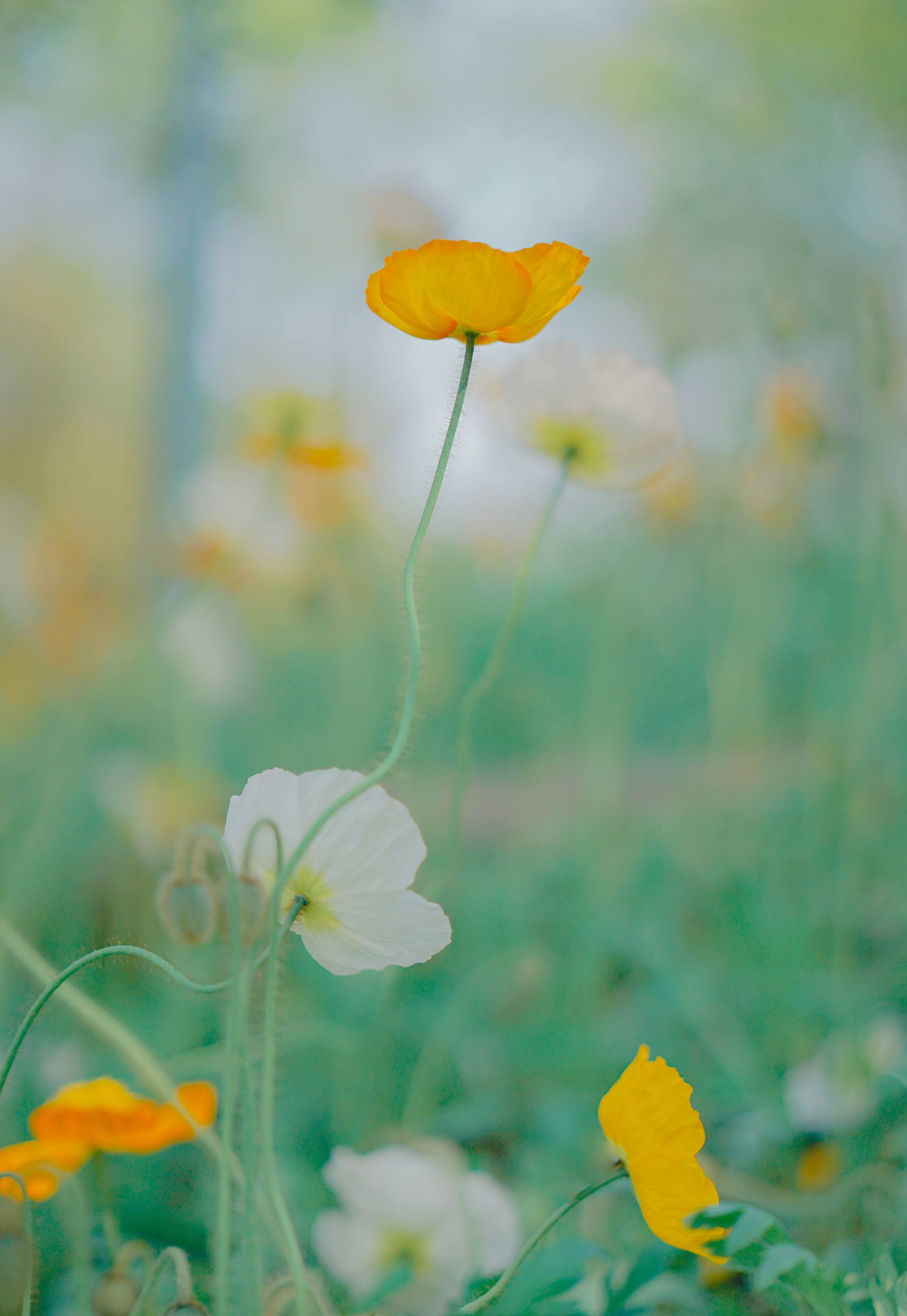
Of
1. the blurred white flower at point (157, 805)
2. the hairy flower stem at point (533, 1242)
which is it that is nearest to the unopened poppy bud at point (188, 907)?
the hairy flower stem at point (533, 1242)

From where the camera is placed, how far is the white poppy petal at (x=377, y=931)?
0.30 metres

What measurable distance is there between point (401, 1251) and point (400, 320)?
39 cm

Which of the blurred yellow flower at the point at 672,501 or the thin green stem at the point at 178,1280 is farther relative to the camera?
the blurred yellow flower at the point at 672,501

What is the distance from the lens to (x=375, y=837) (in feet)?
1.00

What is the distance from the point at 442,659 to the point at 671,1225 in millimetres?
1807

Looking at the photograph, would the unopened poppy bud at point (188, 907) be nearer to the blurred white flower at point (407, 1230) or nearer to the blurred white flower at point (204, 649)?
the blurred white flower at point (407, 1230)

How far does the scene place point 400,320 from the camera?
337 mm

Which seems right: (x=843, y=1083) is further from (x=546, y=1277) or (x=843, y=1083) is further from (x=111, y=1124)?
(x=111, y=1124)

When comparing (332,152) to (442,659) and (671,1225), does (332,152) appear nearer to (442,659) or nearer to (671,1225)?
(442,659)

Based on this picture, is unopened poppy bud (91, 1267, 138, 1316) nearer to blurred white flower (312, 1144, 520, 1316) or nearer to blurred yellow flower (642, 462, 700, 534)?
blurred white flower (312, 1144, 520, 1316)

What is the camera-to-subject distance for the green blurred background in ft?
2.59

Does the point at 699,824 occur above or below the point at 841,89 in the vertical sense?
below

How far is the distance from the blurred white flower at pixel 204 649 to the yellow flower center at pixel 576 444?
734 millimetres

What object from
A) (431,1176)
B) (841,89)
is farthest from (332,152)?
(431,1176)
